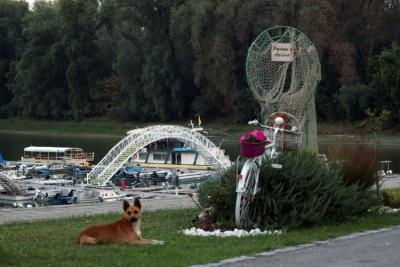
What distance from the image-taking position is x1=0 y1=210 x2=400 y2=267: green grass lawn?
9.87 metres

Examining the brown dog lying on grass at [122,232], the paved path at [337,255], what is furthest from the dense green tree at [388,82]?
the brown dog lying on grass at [122,232]

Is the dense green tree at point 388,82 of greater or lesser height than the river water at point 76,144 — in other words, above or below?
above

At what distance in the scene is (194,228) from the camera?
13.3 metres

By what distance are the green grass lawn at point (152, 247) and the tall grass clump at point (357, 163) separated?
0.86 metres

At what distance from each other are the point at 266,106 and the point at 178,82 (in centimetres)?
6489

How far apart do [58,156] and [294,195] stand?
49407 mm

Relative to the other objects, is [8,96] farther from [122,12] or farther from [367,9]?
[367,9]

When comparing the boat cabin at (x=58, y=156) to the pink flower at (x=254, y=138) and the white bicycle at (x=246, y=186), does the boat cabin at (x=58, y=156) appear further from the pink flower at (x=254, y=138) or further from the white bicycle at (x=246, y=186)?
the white bicycle at (x=246, y=186)

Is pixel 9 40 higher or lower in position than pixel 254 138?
higher

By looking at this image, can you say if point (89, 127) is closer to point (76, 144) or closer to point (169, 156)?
point (76, 144)

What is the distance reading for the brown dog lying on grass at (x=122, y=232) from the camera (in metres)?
11.2

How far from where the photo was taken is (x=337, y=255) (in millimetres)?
10227

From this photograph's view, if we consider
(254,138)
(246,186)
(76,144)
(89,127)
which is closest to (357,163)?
(254,138)

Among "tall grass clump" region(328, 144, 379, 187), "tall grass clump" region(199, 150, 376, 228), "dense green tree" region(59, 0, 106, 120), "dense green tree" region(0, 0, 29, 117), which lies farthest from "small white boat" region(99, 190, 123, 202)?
"dense green tree" region(0, 0, 29, 117)
